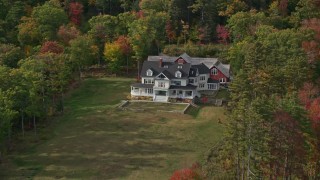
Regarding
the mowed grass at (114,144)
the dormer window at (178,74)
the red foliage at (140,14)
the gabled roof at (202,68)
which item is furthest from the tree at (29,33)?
the gabled roof at (202,68)

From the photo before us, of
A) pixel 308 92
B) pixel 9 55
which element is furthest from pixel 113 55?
pixel 308 92

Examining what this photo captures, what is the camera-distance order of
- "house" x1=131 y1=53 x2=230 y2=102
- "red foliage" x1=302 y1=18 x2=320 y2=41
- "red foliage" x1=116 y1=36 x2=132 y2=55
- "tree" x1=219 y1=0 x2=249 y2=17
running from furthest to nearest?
"tree" x1=219 y1=0 x2=249 y2=17 → "red foliage" x1=116 y1=36 x2=132 y2=55 → "red foliage" x1=302 y1=18 x2=320 y2=41 → "house" x1=131 y1=53 x2=230 y2=102

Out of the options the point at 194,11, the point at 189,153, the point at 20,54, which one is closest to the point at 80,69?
the point at 20,54

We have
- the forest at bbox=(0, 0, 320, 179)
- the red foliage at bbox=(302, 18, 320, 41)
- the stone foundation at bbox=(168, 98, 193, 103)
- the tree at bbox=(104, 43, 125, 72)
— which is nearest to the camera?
the forest at bbox=(0, 0, 320, 179)

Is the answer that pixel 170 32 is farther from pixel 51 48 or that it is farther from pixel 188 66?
pixel 51 48

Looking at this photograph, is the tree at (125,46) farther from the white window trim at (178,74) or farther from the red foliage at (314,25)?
the red foliage at (314,25)

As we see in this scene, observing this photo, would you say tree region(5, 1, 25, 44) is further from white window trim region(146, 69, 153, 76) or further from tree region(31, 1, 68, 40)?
white window trim region(146, 69, 153, 76)

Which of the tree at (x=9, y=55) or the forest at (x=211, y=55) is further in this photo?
the tree at (x=9, y=55)

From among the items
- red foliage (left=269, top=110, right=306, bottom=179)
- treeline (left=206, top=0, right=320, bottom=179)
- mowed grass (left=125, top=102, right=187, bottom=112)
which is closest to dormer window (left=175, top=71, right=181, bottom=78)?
mowed grass (left=125, top=102, right=187, bottom=112)

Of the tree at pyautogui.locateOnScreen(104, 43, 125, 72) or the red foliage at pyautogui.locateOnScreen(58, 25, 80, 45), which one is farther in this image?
the red foliage at pyautogui.locateOnScreen(58, 25, 80, 45)
